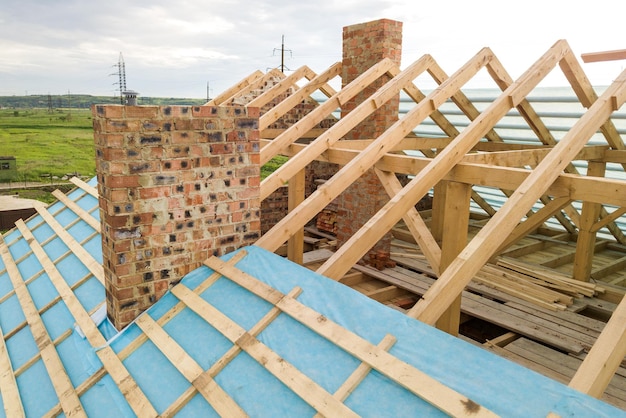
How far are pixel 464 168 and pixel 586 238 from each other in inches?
130

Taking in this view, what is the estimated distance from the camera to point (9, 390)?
9.35 ft

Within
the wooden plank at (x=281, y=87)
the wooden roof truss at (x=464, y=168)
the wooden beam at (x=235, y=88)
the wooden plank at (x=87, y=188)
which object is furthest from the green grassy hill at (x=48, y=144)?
the wooden roof truss at (x=464, y=168)

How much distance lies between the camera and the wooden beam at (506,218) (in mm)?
2568

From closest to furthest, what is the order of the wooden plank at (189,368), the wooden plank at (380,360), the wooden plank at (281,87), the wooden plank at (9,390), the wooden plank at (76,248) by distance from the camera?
1. the wooden plank at (380,360)
2. the wooden plank at (189,368)
3. the wooden plank at (9,390)
4. the wooden plank at (76,248)
5. the wooden plank at (281,87)

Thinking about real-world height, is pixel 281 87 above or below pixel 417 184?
above

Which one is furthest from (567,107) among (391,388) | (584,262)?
(391,388)

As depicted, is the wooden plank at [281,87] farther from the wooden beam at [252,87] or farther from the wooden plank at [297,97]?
the wooden beam at [252,87]

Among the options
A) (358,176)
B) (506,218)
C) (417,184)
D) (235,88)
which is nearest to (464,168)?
(417,184)

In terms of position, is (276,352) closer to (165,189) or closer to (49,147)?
(165,189)

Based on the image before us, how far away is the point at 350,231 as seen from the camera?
7078 millimetres

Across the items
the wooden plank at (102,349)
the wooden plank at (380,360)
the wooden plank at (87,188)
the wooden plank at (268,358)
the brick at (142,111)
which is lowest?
the wooden plank at (102,349)

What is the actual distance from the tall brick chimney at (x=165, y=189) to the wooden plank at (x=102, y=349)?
0.17 metres

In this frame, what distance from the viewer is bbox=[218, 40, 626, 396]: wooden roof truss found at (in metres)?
2.83

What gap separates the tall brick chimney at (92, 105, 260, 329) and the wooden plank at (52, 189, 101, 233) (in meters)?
1.80
